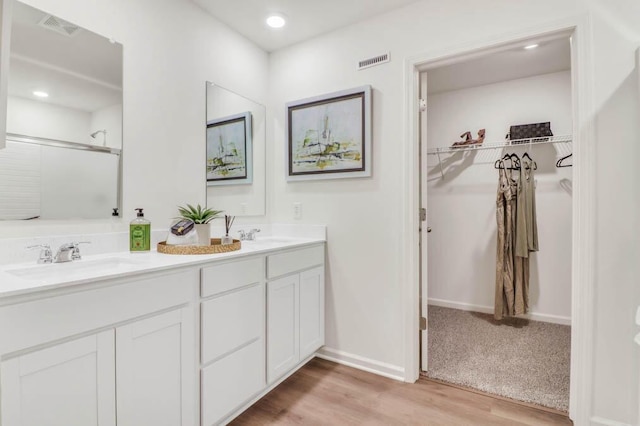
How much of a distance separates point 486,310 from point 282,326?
2573 millimetres

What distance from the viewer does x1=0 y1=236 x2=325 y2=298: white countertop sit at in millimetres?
1011

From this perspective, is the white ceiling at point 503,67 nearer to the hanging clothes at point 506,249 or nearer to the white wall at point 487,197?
the white wall at point 487,197

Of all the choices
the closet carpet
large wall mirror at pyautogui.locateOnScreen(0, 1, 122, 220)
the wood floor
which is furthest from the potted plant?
the closet carpet

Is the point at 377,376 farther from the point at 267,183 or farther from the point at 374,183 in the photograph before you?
the point at 267,183

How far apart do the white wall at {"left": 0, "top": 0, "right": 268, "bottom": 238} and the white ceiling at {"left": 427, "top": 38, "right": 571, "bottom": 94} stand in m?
1.83

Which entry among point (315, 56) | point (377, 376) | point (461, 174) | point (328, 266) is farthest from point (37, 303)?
point (461, 174)

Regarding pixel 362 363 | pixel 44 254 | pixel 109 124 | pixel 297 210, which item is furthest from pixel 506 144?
pixel 44 254

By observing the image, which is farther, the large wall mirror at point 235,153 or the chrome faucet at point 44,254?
the large wall mirror at point 235,153

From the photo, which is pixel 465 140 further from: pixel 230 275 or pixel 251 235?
pixel 230 275

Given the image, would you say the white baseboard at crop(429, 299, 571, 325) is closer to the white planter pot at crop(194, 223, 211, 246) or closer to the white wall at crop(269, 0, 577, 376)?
the white wall at crop(269, 0, 577, 376)

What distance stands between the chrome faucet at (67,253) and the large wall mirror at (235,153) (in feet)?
2.79

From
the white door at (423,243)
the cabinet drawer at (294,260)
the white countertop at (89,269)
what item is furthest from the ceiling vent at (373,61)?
the white countertop at (89,269)

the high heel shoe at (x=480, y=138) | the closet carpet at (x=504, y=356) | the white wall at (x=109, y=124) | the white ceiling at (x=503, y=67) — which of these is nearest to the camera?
the white wall at (x=109, y=124)

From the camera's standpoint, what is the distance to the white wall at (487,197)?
316 centimetres
